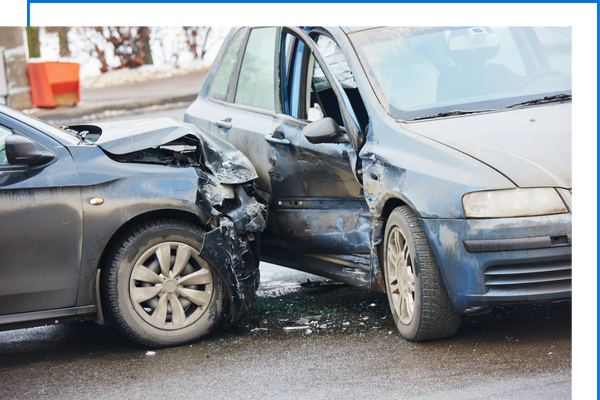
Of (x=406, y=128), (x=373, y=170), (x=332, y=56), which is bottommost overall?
(x=373, y=170)

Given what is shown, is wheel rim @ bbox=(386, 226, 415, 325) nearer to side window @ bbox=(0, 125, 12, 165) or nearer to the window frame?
the window frame

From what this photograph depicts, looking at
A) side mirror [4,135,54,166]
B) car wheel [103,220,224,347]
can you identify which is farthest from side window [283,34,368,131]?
side mirror [4,135,54,166]

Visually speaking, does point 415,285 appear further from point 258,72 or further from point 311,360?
point 258,72

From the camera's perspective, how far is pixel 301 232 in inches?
194

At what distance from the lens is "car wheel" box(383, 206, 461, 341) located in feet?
12.2

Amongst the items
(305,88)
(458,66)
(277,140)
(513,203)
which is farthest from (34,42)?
(513,203)

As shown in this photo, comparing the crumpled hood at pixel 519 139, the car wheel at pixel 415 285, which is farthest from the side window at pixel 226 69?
the car wheel at pixel 415 285

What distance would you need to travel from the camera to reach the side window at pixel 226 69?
19.8 ft

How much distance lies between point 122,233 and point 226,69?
7.97ft

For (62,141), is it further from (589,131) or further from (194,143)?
(589,131)

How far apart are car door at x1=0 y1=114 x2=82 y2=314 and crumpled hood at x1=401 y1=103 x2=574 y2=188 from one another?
2027mm

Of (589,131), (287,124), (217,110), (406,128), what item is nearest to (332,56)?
(287,124)

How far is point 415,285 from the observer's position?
12.5ft

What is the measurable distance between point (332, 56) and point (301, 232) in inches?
49.5
